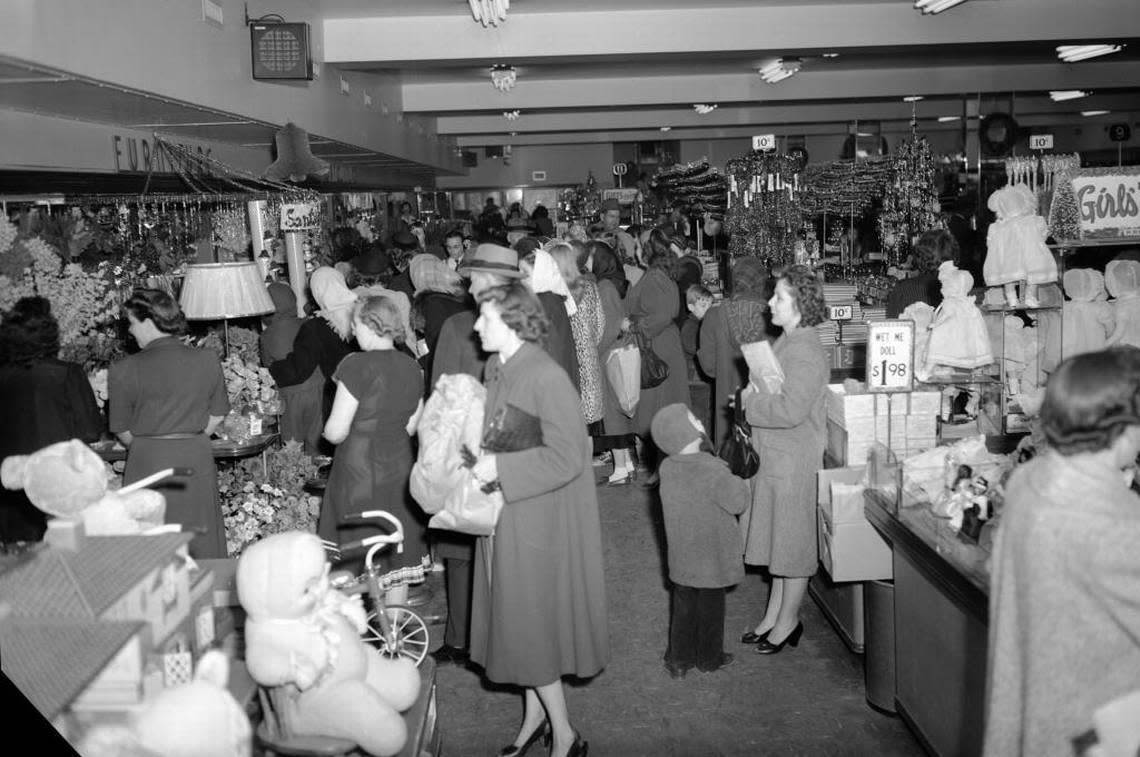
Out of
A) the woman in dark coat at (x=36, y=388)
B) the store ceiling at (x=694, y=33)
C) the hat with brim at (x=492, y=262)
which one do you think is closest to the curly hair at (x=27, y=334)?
the woman in dark coat at (x=36, y=388)

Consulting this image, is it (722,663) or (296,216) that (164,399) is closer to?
(722,663)

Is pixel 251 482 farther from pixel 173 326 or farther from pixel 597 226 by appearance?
pixel 597 226

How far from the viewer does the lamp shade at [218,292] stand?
5.36 meters

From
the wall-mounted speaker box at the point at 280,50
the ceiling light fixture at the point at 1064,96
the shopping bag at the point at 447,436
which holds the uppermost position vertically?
the ceiling light fixture at the point at 1064,96

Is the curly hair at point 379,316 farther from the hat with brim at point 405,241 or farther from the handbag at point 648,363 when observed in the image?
the hat with brim at point 405,241

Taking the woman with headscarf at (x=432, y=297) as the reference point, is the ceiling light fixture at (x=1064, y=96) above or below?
above

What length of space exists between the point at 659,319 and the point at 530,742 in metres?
3.85

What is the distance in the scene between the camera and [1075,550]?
210cm

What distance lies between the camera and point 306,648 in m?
2.28

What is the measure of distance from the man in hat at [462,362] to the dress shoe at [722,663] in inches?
41.3

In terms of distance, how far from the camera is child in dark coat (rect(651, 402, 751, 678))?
402 cm

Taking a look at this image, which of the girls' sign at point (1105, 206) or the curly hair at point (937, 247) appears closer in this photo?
the girls' sign at point (1105, 206)

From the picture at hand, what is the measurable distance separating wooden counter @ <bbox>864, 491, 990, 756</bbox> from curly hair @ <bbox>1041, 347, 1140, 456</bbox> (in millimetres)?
949

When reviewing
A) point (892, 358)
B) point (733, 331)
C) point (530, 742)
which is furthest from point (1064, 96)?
point (530, 742)
